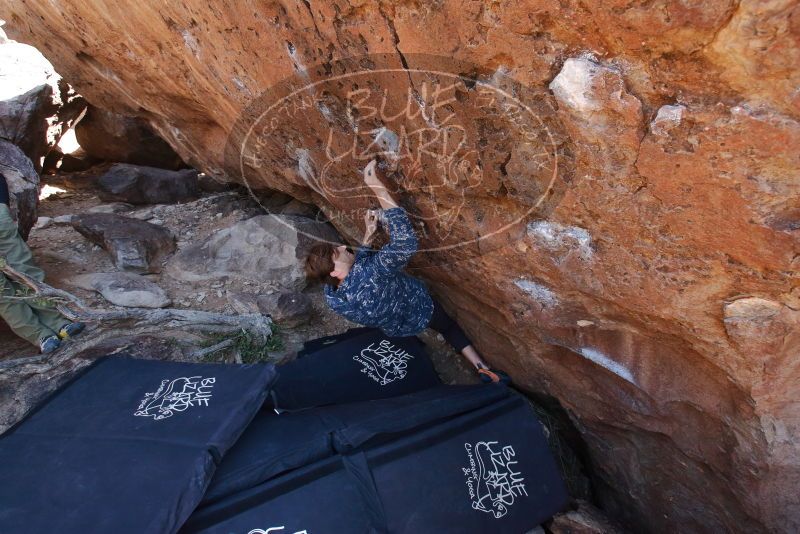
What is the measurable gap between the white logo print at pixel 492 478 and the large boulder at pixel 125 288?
6.33 ft

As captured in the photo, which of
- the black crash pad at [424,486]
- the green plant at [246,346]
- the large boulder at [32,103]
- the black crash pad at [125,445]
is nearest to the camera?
→ the black crash pad at [125,445]

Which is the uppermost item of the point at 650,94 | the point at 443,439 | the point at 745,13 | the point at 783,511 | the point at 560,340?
the point at 745,13

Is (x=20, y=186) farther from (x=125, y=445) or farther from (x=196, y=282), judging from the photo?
(x=125, y=445)

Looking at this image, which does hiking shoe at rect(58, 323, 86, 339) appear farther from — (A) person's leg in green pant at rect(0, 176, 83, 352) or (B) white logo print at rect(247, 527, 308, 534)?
(B) white logo print at rect(247, 527, 308, 534)

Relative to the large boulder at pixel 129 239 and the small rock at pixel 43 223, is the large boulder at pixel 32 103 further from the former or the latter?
the large boulder at pixel 129 239

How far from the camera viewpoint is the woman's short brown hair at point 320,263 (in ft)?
10.3

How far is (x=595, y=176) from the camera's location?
1548 millimetres

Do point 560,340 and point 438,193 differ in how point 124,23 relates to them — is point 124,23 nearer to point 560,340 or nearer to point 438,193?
point 438,193

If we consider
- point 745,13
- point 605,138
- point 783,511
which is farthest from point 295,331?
point 745,13

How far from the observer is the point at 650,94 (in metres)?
1.30

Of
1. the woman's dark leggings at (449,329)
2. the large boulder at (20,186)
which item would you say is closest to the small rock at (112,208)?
the large boulder at (20,186)

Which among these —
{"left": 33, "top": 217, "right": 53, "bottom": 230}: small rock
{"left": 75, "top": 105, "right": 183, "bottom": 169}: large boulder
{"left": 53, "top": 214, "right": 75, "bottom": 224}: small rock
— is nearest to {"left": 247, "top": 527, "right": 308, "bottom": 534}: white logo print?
{"left": 53, "top": 214, "right": 75, "bottom": 224}: small rock

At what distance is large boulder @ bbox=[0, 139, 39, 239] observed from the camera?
3281 millimetres

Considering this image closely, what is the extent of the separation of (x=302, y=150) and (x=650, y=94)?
1661 millimetres
